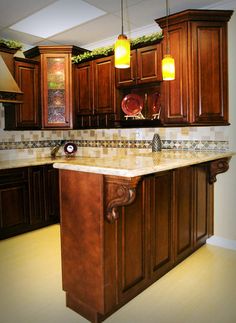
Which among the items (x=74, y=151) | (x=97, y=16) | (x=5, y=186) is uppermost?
(x=97, y=16)

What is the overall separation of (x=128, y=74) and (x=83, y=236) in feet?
7.74

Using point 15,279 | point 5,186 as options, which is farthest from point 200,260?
point 5,186

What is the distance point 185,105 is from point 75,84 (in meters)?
1.87

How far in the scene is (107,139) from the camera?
4.55 metres

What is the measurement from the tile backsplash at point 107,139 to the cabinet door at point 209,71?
0.30m

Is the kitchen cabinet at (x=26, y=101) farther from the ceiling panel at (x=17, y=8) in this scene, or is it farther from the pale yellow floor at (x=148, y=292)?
the pale yellow floor at (x=148, y=292)

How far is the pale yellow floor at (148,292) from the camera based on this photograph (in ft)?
6.97

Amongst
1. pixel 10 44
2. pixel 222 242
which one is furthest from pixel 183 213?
pixel 10 44

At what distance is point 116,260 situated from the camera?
209 cm

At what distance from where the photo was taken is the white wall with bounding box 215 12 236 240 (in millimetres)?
3207

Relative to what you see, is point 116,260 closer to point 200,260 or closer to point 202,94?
point 200,260

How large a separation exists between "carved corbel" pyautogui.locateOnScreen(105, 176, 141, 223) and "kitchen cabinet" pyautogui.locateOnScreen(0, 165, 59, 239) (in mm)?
2092

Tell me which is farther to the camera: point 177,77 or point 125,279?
point 177,77

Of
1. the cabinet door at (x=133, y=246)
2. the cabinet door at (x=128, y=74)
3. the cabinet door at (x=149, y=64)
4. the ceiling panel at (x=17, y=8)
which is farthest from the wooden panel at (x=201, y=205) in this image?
the ceiling panel at (x=17, y=8)
